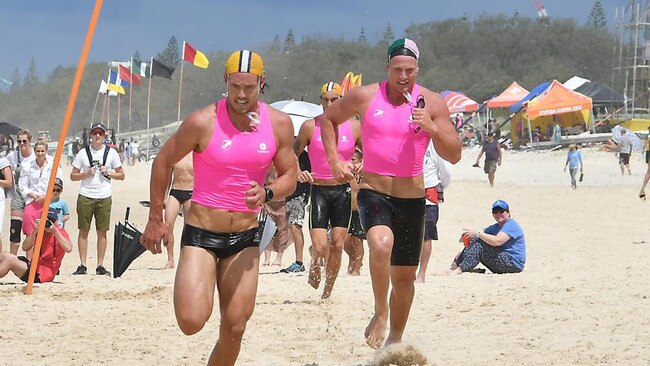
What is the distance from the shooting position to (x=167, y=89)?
122562 mm

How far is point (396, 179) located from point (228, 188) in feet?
5.02

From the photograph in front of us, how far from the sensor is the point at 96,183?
43.1 feet

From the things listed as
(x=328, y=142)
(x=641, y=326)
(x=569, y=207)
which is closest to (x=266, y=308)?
(x=328, y=142)

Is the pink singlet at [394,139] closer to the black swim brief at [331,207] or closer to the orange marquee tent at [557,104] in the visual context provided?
the black swim brief at [331,207]

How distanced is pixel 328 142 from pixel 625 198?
19.9 metres

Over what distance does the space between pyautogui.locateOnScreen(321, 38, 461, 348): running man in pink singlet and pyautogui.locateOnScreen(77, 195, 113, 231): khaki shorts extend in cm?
667

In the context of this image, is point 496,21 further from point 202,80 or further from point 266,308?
point 266,308

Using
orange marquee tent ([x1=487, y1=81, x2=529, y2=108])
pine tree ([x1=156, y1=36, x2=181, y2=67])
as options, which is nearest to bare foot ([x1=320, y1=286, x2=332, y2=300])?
orange marquee tent ([x1=487, y1=81, x2=529, y2=108])

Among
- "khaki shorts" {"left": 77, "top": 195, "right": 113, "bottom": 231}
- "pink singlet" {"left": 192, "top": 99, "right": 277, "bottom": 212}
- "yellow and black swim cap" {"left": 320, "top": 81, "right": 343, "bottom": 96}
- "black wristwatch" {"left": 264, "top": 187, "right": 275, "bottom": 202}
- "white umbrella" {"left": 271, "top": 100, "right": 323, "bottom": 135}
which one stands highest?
"yellow and black swim cap" {"left": 320, "top": 81, "right": 343, "bottom": 96}

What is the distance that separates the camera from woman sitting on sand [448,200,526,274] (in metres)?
11.8

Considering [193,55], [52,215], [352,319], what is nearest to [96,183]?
[52,215]

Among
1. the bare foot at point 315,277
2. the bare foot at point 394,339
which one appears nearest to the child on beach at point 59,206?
the bare foot at point 315,277

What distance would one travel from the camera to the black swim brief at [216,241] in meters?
5.99

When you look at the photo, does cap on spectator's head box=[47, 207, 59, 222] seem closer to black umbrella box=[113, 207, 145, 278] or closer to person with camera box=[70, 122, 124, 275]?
black umbrella box=[113, 207, 145, 278]
